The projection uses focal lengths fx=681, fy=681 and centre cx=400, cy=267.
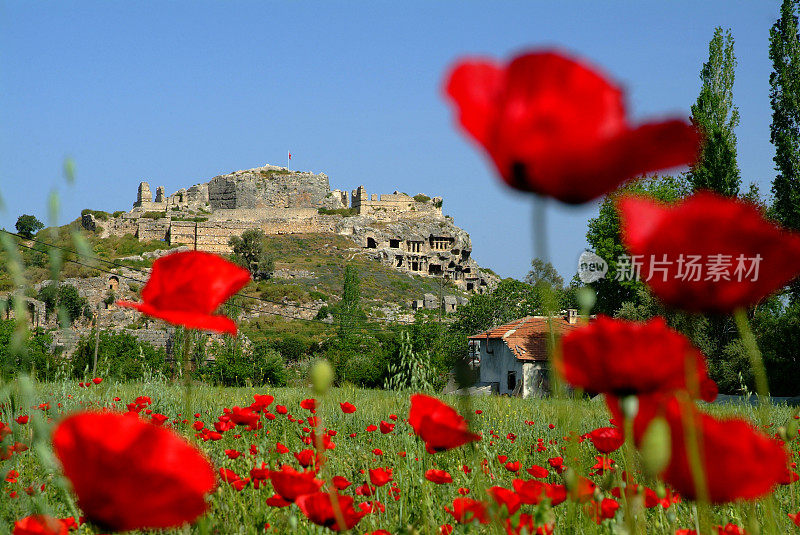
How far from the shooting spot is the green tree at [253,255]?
54688mm

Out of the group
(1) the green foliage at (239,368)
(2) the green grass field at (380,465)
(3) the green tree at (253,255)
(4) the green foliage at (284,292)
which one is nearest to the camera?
(2) the green grass field at (380,465)

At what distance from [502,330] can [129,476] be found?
2737cm

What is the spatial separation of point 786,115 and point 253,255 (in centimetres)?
4438

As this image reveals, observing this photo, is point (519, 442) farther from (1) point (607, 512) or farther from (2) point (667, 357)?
(2) point (667, 357)

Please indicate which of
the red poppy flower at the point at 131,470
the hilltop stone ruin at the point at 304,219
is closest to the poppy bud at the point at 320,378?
the red poppy flower at the point at 131,470

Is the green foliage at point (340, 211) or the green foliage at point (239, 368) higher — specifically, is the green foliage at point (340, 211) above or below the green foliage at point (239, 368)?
above

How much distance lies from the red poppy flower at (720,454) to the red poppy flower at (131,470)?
441 mm

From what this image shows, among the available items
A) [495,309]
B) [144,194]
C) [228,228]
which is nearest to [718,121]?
[495,309]

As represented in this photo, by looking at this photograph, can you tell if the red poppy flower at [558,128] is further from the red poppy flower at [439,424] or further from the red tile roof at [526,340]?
the red tile roof at [526,340]

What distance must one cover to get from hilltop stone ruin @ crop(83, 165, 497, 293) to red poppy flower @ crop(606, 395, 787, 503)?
5620cm

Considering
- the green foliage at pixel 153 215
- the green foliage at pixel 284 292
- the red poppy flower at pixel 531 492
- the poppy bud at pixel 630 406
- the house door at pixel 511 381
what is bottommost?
the house door at pixel 511 381

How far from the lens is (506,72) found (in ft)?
2.02

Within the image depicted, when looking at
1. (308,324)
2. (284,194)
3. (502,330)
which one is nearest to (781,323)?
(502,330)

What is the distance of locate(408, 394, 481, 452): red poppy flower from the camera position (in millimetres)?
1063
